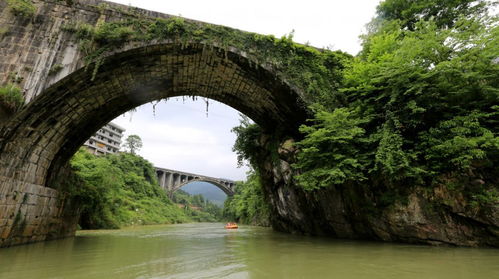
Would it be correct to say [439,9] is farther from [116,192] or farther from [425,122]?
[116,192]

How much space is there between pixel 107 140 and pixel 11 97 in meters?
71.8

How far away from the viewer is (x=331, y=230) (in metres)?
10.0

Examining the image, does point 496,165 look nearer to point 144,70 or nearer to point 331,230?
point 331,230

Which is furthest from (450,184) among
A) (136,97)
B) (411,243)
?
(136,97)

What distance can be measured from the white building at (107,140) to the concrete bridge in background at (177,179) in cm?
2382

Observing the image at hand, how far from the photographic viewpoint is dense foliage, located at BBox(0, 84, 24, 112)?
679cm

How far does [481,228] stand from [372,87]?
4595 mm

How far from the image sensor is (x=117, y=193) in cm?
2177

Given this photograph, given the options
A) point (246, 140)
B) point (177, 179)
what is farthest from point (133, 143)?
point (246, 140)

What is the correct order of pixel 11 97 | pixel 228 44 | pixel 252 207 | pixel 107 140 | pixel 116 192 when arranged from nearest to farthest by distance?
pixel 11 97 < pixel 228 44 < pixel 116 192 < pixel 252 207 < pixel 107 140

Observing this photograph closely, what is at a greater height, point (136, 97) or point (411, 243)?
point (136, 97)

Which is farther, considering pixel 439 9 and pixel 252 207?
pixel 252 207

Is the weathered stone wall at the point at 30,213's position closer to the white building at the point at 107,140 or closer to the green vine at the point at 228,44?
the green vine at the point at 228,44

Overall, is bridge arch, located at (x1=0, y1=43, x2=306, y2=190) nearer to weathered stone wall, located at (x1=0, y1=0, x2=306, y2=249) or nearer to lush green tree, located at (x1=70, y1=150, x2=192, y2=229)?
weathered stone wall, located at (x1=0, y1=0, x2=306, y2=249)
